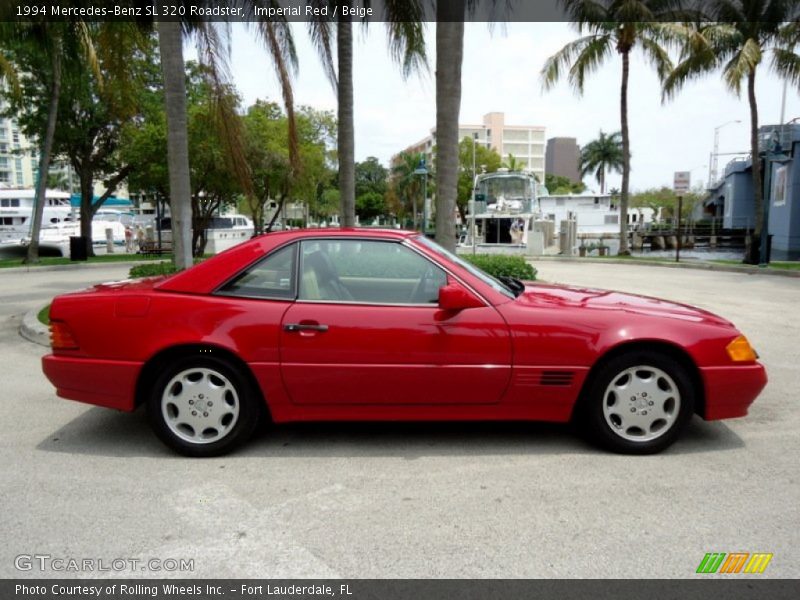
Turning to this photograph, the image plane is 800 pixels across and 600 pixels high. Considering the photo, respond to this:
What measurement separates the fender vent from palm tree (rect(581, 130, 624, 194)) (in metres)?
86.6

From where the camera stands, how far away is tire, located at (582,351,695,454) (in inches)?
155

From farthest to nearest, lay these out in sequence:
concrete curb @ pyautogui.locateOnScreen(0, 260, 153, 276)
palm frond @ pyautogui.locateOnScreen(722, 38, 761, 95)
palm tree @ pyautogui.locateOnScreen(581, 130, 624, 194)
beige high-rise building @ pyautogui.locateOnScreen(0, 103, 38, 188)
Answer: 1. beige high-rise building @ pyautogui.locateOnScreen(0, 103, 38, 188)
2. palm tree @ pyautogui.locateOnScreen(581, 130, 624, 194)
3. concrete curb @ pyautogui.locateOnScreen(0, 260, 153, 276)
4. palm frond @ pyautogui.locateOnScreen(722, 38, 761, 95)

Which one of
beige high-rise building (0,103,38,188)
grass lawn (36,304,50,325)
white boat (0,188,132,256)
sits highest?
beige high-rise building (0,103,38,188)

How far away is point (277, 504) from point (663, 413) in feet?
8.34

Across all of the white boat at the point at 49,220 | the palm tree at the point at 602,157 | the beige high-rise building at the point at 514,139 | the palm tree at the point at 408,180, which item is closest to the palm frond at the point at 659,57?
the white boat at the point at 49,220

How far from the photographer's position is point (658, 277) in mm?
17031

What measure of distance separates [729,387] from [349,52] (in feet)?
30.7

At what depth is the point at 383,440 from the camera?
4.37m

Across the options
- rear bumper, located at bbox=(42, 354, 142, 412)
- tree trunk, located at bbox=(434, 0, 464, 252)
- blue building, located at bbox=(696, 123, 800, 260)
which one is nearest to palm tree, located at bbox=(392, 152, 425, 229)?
blue building, located at bbox=(696, 123, 800, 260)

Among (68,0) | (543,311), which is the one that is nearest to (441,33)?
(543,311)

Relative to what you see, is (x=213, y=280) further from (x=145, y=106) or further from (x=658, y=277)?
(x=145, y=106)

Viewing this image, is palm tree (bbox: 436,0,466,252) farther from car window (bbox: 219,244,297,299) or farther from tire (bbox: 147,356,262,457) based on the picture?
tire (bbox: 147,356,262,457)
